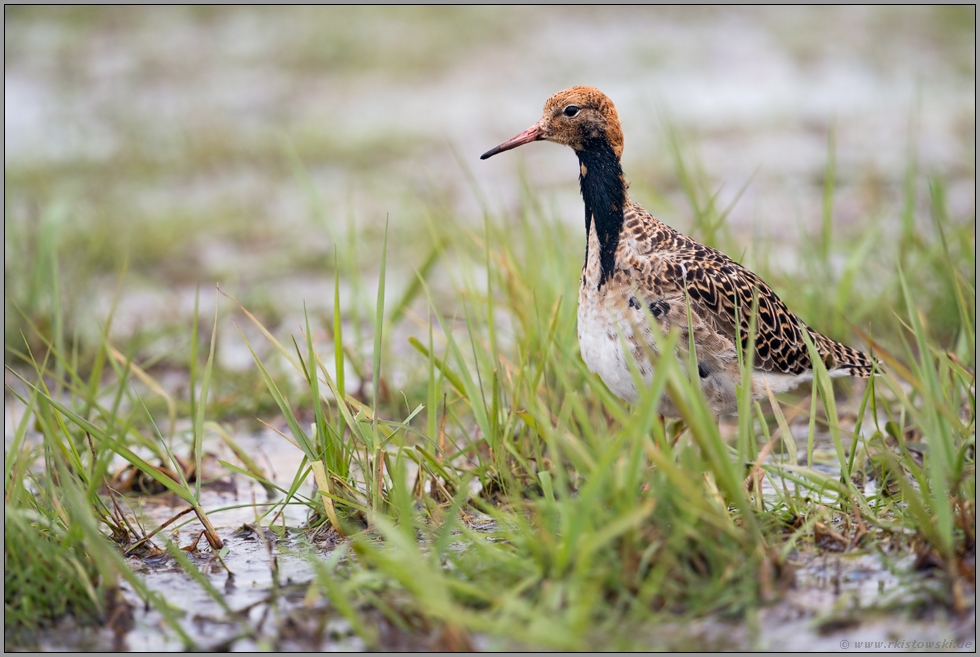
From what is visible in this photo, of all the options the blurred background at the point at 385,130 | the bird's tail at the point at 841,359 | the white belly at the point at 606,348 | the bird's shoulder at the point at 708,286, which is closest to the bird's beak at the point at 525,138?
the bird's shoulder at the point at 708,286

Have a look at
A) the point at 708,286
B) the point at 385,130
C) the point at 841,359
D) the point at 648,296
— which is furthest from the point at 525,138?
the point at 385,130

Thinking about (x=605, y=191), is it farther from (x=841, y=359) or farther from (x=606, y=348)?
(x=841, y=359)

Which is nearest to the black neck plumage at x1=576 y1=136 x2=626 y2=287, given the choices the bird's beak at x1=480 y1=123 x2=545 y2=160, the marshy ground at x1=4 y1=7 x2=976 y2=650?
the bird's beak at x1=480 y1=123 x2=545 y2=160

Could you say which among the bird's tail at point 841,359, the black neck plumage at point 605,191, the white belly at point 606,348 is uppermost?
the black neck plumage at point 605,191

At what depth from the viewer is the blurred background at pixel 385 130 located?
25.5ft

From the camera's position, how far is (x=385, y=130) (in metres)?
11.2

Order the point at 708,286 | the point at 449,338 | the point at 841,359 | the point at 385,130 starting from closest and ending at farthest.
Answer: the point at 449,338 < the point at 708,286 < the point at 841,359 < the point at 385,130

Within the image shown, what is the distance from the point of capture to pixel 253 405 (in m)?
5.59

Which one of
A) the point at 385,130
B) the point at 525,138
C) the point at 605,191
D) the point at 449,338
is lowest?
the point at 449,338

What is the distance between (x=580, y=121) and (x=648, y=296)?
0.89 metres

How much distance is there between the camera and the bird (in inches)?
158

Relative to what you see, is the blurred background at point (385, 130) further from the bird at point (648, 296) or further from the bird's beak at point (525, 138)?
the bird's beak at point (525, 138)

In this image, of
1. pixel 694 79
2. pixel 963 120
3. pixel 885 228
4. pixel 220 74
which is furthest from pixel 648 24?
pixel 885 228

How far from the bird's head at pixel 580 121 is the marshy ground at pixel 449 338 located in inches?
29.2
